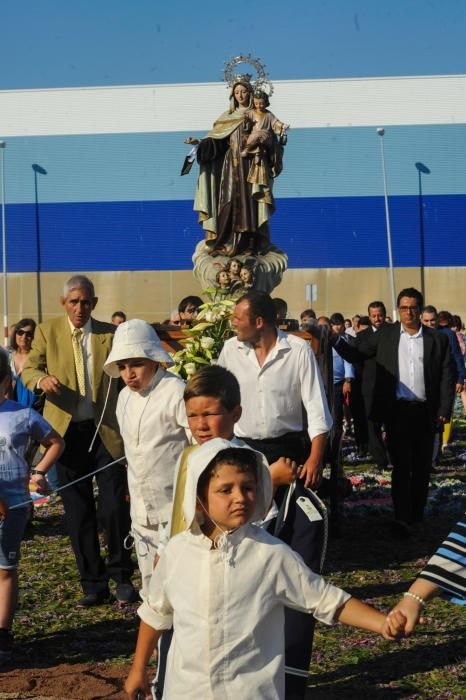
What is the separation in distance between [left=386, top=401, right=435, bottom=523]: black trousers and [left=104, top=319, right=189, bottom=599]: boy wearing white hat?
→ 4059 mm

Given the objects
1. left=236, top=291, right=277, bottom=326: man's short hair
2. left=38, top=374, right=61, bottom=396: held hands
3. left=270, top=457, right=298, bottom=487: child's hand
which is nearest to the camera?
left=270, top=457, right=298, bottom=487: child's hand

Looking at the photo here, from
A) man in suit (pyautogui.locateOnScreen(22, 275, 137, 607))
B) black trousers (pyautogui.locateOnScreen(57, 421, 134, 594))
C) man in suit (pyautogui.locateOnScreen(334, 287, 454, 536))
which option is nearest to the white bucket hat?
man in suit (pyautogui.locateOnScreen(22, 275, 137, 607))

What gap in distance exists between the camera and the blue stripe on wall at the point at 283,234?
34.9 meters

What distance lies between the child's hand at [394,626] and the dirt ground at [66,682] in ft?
7.37

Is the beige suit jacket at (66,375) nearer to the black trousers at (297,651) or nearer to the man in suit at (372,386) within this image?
the black trousers at (297,651)

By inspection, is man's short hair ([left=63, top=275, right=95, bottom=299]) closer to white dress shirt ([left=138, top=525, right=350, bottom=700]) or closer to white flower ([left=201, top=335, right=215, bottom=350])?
white flower ([left=201, top=335, right=215, bottom=350])

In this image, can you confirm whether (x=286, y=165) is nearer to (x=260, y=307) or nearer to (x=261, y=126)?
(x=261, y=126)

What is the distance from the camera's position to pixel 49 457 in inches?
243

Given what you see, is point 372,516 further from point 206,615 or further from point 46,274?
point 46,274

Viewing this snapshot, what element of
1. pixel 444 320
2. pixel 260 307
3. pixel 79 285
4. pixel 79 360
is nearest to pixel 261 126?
pixel 444 320

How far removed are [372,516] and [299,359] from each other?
4.44 metres

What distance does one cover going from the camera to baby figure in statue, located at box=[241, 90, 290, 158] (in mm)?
14141

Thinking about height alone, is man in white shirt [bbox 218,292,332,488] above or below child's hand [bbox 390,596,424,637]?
above

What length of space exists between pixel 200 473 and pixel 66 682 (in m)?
2.55
